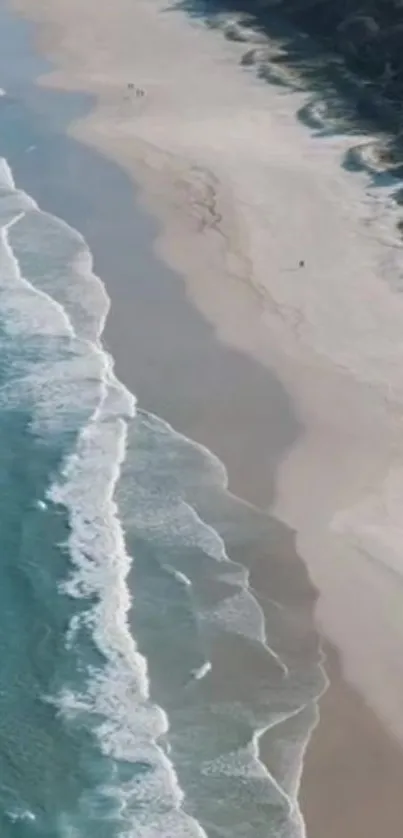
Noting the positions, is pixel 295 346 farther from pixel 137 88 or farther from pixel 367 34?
pixel 367 34

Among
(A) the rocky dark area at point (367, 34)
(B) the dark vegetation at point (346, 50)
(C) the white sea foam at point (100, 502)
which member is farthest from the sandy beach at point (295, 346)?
(A) the rocky dark area at point (367, 34)

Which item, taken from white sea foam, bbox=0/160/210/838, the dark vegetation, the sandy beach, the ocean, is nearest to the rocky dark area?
the dark vegetation

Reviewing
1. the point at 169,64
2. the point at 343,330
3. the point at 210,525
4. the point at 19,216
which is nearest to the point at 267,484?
the point at 210,525

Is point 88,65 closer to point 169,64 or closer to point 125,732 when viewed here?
point 169,64

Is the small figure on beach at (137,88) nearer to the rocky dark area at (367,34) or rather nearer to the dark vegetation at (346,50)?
the dark vegetation at (346,50)

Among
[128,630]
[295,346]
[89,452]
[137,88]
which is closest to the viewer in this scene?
[128,630]

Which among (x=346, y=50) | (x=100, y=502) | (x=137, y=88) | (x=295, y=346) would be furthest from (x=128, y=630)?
(x=346, y=50)

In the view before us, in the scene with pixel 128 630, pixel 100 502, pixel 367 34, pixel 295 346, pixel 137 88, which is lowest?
pixel 137 88
